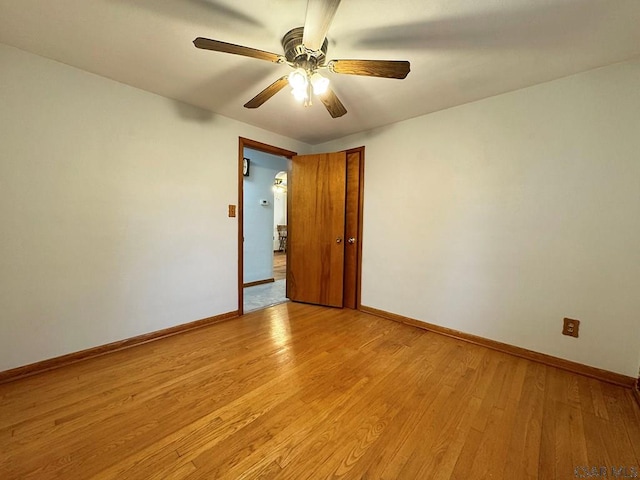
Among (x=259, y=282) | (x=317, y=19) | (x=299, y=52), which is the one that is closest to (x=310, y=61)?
(x=299, y=52)

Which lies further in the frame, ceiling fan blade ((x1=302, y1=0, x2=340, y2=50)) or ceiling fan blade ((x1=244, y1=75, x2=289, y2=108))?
ceiling fan blade ((x1=244, y1=75, x2=289, y2=108))

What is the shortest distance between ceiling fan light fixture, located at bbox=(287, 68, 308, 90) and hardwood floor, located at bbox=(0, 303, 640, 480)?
1942mm

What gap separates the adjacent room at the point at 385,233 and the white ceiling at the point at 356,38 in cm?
2

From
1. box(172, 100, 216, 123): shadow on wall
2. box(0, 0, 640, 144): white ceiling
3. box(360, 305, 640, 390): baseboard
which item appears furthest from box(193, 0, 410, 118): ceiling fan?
box(360, 305, 640, 390): baseboard

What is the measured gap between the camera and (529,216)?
80.0 inches

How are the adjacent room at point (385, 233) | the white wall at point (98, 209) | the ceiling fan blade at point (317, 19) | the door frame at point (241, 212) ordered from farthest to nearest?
the door frame at point (241, 212) → the white wall at point (98, 209) → the adjacent room at point (385, 233) → the ceiling fan blade at point (317, 19)

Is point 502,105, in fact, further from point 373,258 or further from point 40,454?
point 40,454

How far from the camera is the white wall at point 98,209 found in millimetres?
1698

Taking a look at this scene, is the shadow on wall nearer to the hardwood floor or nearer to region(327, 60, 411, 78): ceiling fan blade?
region(327, 60, 411, 78): ceiling fan blade

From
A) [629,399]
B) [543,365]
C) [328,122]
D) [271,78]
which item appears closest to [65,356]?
[271,78]

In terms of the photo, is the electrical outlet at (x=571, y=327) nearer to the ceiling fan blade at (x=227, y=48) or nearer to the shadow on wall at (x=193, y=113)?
the ceiling fan blade at (x=227, y=48)

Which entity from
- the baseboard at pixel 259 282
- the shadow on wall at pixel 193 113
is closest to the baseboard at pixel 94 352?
the baseboard at pixel 259 282

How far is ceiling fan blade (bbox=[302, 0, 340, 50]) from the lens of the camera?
101cm

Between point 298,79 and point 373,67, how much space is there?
17.3 inches
